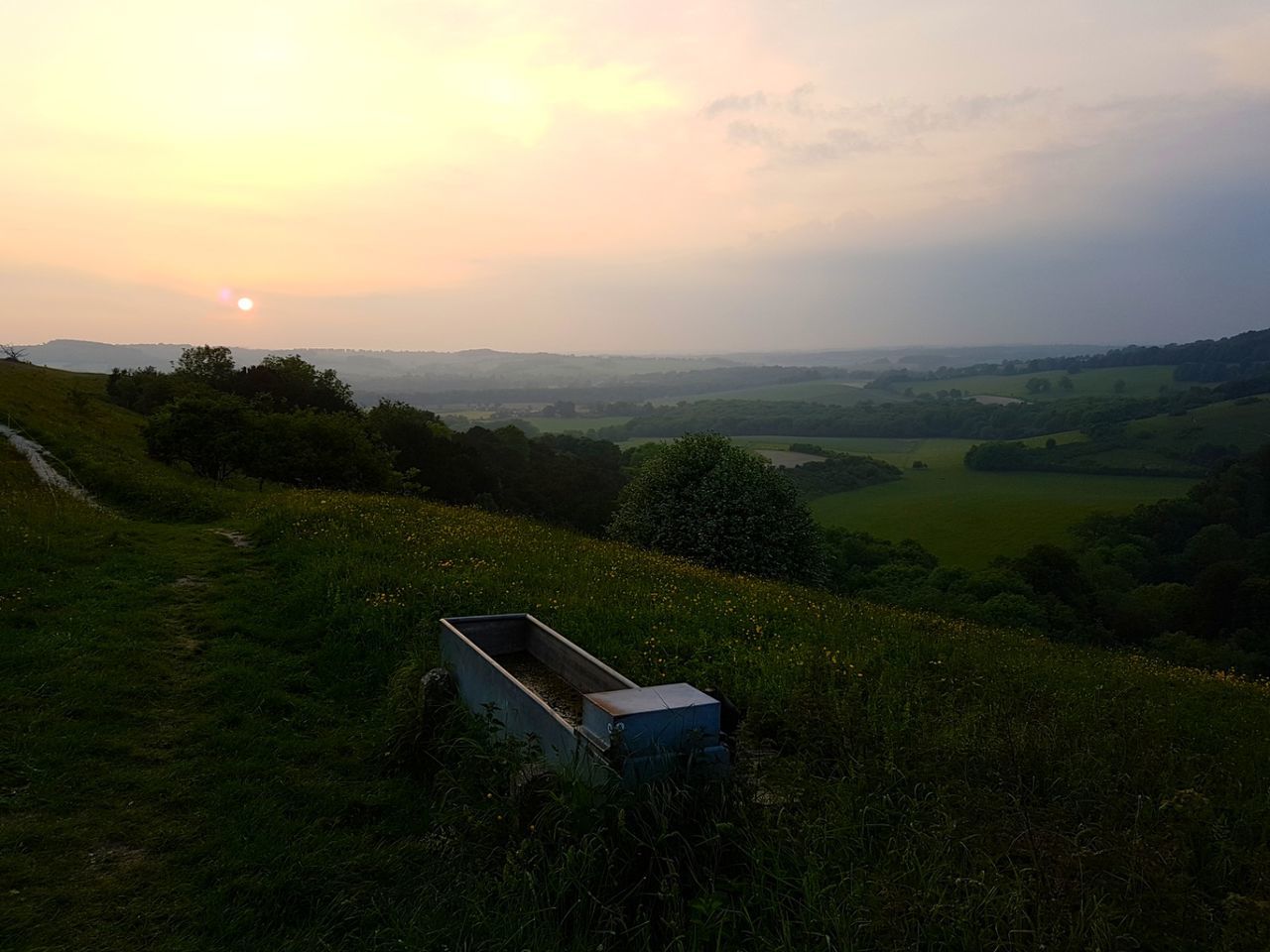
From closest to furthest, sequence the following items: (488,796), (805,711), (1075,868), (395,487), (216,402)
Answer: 1. (1075,868)
2. (488,796)
3. (805,711)
4. (216,402)
5. (395,487)

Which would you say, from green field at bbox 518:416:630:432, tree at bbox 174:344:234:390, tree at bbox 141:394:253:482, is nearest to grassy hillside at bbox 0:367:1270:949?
tree at bbox 141:394:253:482

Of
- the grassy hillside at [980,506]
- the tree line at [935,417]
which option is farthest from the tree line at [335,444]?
the tree line at [935,417]

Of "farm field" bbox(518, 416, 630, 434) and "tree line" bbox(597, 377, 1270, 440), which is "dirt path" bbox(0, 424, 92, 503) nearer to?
"tree line" bbox(597, 377, 1270, 440)

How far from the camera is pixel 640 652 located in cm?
863

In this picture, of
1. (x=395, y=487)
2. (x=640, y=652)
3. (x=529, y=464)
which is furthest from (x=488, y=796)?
(x=529, y=464)

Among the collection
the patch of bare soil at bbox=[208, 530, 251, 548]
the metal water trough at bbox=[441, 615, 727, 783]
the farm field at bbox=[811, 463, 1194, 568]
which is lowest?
the farm field at bbox=[811, 463, 1194, 568]

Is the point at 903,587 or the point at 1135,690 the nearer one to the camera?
the point at 1135,690

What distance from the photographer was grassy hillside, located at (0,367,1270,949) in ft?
13.1

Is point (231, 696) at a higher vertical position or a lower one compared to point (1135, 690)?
higher

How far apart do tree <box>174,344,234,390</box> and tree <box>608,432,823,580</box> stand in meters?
42.7

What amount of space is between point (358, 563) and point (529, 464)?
209 feet

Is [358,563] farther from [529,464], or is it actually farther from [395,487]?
[529,464]

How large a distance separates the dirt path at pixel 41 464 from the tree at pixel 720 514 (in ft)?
54.3

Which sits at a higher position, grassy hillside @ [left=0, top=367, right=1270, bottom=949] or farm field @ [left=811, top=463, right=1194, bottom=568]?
grassy hillside @ [left=0, top=367, right=1270, bottom=949]
